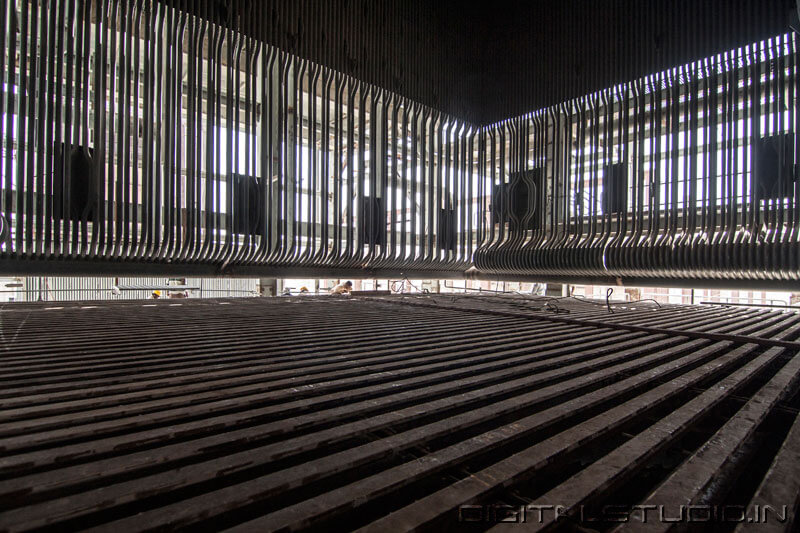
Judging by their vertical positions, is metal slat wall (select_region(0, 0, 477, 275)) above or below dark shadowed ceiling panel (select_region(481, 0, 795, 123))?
below

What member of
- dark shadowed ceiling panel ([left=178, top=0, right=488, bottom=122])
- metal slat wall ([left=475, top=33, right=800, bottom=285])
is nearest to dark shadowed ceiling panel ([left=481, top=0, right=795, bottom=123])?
metal slat wall ([left=475, top=33, right=800, bottom=285])

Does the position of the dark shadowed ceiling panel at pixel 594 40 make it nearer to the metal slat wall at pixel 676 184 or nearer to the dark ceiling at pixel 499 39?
the dark ceiling at pixel 499 39

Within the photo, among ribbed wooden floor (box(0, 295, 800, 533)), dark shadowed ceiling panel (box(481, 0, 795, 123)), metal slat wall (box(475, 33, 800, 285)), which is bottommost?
ribbed wooden floor (box(0, 295, 800, 533))

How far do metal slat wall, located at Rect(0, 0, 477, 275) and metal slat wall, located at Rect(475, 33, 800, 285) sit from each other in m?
1.41

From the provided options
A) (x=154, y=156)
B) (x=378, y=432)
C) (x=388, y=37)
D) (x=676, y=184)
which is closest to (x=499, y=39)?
(x=388, y=37)

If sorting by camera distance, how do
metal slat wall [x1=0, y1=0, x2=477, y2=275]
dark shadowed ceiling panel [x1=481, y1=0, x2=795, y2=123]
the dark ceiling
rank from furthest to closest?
the dark ceiling → dark shadowed ceiling panel [x1=481, y1=0, x2=795, y2=123] → metal slat wall [x1=0, y1=0, x2=477, y2=275]

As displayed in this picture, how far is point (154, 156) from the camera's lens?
3.64 metres

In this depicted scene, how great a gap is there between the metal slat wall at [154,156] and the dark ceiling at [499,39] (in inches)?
8.3

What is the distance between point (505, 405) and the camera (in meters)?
0.82

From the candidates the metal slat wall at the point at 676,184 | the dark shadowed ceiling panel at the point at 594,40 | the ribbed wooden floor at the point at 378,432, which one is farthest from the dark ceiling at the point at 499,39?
the ribbed wooden floor at the point at 378,432

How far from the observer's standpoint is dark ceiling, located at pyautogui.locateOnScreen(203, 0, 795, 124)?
3.65m

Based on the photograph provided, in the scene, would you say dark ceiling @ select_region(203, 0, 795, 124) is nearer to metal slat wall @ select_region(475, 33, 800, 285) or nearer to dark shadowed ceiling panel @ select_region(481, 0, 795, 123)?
dark shadowed ceiling panel @ select_region(481, 0, 795, 123)

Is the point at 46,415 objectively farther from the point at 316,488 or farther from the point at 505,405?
the point at 505,405

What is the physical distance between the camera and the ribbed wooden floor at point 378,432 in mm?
488
